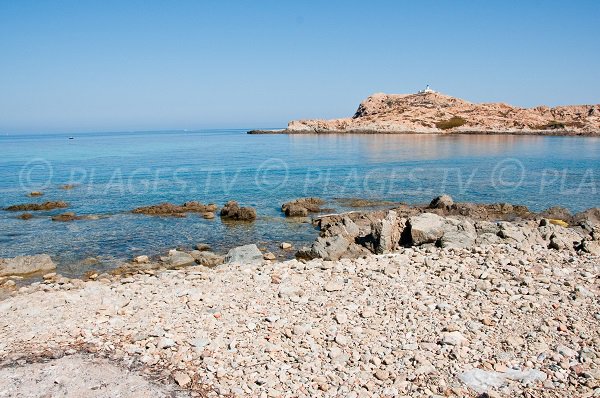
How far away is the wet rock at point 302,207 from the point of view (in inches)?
1020

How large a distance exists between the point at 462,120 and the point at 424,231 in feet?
483

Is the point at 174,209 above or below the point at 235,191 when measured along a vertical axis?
below

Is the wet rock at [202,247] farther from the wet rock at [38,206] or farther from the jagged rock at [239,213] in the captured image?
the wet rock at [38,206]

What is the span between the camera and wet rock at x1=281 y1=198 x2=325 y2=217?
2591cm

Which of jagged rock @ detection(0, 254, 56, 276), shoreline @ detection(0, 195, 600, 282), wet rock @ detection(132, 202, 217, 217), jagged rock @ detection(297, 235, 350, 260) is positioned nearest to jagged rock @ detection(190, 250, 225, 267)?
shoreline @ detection(0, 195, 600, 282)

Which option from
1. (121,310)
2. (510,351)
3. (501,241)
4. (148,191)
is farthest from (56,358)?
(148,191)

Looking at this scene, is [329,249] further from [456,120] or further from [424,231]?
[456,120]

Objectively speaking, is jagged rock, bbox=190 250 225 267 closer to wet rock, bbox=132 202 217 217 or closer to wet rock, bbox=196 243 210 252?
wet rock, bbox=196 243 210 252

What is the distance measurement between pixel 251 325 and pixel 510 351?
501cm

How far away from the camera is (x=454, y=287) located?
36.1 feet

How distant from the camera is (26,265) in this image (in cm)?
1667

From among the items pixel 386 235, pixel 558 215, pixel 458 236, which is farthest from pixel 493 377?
pixel 558 215

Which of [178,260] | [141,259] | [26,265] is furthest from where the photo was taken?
[141,259]

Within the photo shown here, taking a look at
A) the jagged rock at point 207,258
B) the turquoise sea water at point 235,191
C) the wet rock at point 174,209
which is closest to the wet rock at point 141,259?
the turquoise sea water at point 235,191
